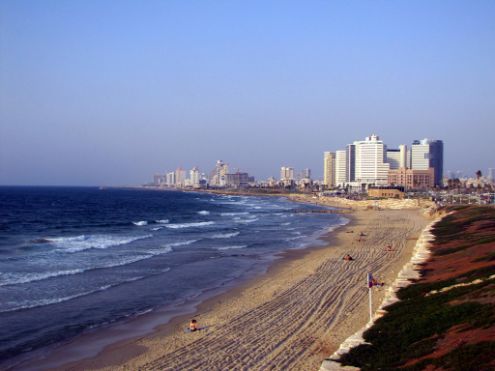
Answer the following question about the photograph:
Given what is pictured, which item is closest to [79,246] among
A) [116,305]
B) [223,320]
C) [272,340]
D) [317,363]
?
[116,305]

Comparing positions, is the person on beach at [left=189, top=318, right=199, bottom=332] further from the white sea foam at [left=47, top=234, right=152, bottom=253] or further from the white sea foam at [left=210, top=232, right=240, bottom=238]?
the white sea foam at [left=210, top=232, right=240, bottom=238]

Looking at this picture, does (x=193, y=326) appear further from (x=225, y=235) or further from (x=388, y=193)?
(x=388, y=193)

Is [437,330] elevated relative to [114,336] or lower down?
elevated

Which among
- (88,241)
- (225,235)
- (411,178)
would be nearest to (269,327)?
(88,241)

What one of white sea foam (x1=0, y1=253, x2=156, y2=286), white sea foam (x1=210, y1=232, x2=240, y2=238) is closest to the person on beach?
white sea foam (x1=0, y1=253, x2=156, y2=286)

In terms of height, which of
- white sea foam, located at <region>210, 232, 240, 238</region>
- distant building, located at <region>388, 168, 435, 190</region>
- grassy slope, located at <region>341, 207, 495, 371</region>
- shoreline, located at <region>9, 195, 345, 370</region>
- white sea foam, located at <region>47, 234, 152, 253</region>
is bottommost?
white sea foam, located at <region>210, 232, 240, 238</region>
